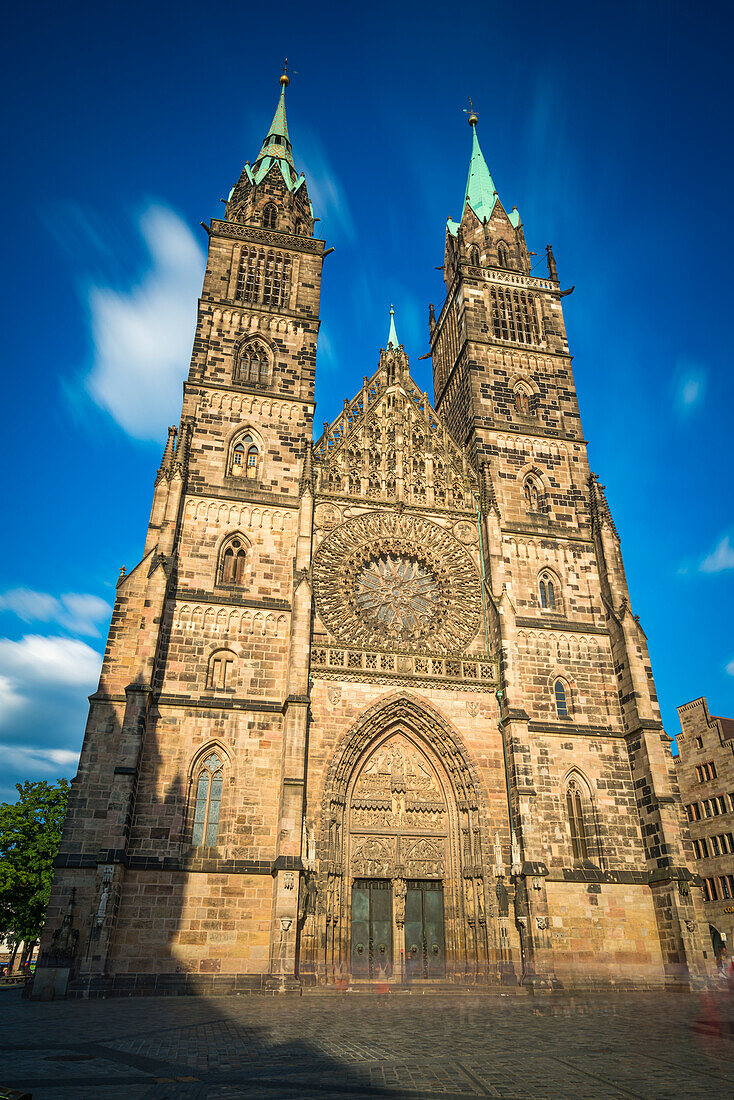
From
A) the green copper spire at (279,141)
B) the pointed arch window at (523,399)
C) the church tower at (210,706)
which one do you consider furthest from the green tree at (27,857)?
the green copper spire at (279,141)

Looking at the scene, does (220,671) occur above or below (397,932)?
above

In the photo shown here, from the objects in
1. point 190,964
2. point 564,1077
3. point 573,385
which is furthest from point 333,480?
point 564,1077

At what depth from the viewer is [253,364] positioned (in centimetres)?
A: 2848

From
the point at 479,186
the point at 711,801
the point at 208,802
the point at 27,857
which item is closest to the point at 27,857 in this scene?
the point at 27,857

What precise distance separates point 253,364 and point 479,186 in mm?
18146

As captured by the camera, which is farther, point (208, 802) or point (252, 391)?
point (252, 391)

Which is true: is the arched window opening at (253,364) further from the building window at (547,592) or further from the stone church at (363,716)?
the building window at (547,592)

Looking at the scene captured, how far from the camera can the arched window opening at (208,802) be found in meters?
20.0

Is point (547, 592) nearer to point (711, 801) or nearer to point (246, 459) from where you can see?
point (246, 459)

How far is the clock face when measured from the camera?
23.9 meters

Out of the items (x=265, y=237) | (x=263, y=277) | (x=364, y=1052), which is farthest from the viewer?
(x=265, y=237)

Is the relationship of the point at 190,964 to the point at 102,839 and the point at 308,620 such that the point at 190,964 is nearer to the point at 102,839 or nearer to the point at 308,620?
the point at 102,839

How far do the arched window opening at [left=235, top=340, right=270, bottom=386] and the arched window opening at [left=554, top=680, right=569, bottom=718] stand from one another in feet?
50.1

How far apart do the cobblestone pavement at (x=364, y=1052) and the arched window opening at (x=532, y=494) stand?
16998 mm
